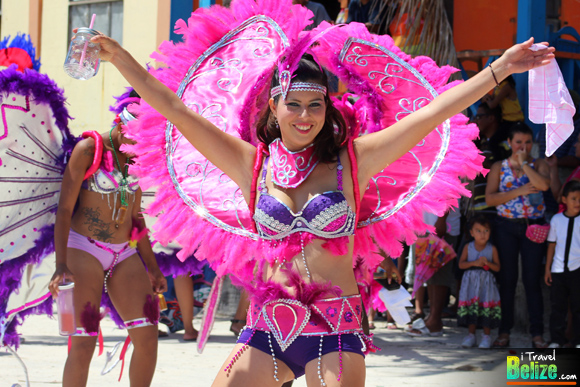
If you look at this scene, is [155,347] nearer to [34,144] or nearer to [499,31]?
[34,144]

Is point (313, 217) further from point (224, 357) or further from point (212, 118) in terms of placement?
point (224, 357)

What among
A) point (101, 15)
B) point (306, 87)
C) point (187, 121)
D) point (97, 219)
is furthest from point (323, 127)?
point (101, 15)

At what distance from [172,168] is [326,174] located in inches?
34.4

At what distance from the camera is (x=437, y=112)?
2.86 metres

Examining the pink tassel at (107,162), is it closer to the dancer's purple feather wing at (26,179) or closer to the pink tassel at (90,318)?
the dancer's purple feather wing at (26,179)

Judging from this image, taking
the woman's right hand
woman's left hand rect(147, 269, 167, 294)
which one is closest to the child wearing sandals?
woman's left hand rect(147, 269, 167, 294)

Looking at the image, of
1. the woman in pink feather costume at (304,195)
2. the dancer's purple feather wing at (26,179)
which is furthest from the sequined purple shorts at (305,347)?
the dancer's purple feather wing at (26,179)

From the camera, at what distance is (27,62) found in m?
4.48

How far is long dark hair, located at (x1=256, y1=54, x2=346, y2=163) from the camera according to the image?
297cm

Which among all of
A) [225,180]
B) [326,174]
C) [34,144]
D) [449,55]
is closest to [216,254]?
[225,180]

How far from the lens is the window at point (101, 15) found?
383 inches

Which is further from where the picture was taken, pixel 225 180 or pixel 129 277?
pixel 129 277

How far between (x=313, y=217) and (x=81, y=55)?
1.10 metres

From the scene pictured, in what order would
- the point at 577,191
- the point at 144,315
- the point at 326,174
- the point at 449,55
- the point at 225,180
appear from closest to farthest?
the point at 326,174
the point at 225,180
the point at 144,315
the point at 577,191
the point at 449,55
